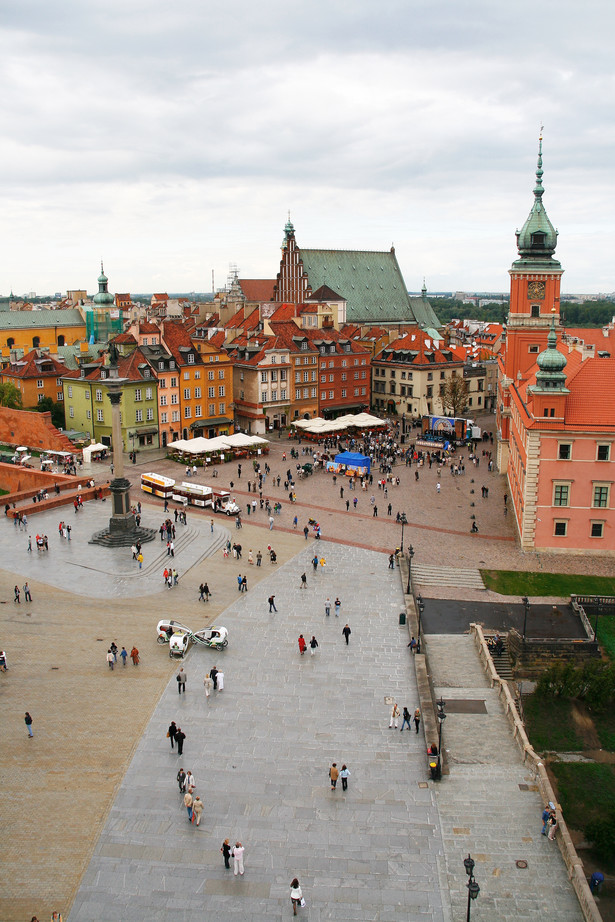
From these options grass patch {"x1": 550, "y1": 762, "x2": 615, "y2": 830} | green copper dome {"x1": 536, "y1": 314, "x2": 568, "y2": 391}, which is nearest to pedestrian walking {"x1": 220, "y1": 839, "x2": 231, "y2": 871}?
grass patch {"x1": 550, "y1": 762, "x2": 615, "y2": 830}

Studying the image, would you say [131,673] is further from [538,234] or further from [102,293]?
[102,293]

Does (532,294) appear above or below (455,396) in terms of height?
above

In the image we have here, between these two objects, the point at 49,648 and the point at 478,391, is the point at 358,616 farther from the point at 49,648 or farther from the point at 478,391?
the point at 478,391

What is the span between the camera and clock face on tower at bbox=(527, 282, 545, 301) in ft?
207

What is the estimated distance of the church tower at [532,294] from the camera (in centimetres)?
6275

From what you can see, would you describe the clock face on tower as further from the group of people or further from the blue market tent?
the group of people

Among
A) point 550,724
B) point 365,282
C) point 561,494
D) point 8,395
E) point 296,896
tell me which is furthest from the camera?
point 365,282

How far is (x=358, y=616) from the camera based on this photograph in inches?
1384

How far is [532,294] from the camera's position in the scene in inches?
2493

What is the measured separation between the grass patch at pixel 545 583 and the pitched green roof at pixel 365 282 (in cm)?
6621

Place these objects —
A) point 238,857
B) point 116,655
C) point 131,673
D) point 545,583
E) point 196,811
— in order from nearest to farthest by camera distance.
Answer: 1. point 238,857
2. point 196,811
3. point 131,673
4. point 116,655
5. point 545,583

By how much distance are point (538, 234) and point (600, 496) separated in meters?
27.7

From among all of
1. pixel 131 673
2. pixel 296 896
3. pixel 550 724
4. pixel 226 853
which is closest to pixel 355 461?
pixel 131 673

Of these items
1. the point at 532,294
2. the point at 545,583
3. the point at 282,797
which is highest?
the point at 532,294
